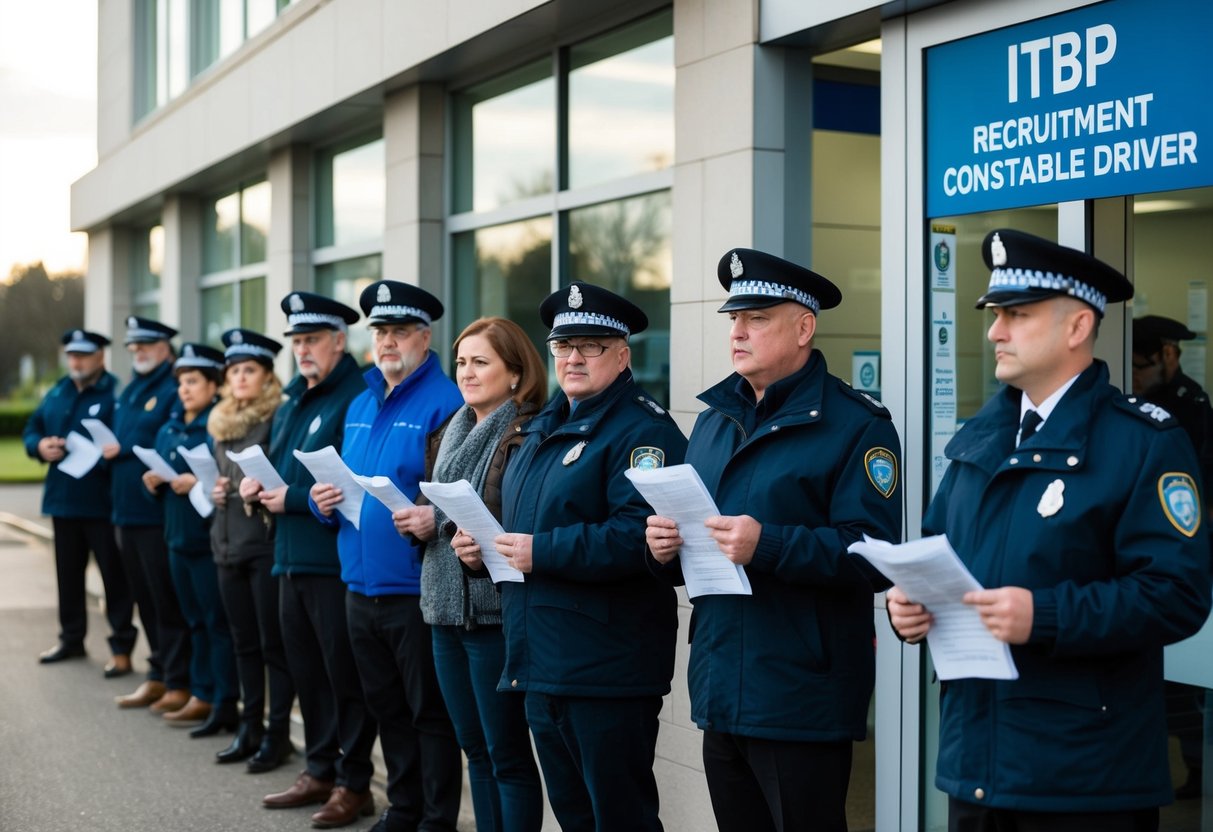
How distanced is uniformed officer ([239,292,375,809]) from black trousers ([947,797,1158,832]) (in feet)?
12.4

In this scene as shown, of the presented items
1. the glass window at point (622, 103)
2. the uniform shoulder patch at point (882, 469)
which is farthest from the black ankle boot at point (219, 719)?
the uniform shoulder patch at point (882, 469)

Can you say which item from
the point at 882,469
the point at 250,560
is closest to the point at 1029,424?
the point at 882,469

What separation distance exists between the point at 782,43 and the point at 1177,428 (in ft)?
9.44

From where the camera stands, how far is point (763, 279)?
13.3 ft

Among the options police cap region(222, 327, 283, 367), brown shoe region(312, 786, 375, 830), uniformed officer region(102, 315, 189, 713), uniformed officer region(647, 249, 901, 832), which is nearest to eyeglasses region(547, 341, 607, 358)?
uniformed officer region(647, 249, 901, 832)

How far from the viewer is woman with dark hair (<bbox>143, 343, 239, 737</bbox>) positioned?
831cm

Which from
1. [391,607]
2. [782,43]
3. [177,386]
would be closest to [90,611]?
[177,386]

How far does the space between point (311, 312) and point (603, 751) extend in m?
3.00

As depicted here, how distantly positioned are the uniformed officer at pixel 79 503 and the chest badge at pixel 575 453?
6.46m

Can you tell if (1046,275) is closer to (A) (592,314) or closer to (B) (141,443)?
(A) (592,314)

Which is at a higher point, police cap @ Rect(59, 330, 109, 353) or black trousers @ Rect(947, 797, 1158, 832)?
police cap @ Rect(59, 330, 109, 353)

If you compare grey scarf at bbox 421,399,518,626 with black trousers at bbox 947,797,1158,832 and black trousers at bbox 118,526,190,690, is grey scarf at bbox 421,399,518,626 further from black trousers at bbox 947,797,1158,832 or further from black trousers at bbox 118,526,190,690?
black trousers at bbox 118,526,190,690

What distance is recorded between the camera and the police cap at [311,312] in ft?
22.1

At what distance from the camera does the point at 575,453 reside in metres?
4.59
